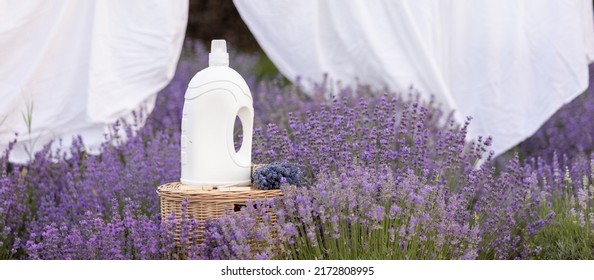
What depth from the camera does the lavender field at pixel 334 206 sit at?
2.17 meters

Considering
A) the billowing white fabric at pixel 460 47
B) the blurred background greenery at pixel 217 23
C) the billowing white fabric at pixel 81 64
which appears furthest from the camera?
the blurred background greenery at pixel 217 23

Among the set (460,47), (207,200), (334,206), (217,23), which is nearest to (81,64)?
(207,200)

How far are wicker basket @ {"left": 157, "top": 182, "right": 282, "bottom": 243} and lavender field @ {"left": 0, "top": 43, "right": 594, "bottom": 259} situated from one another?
0.03 metres

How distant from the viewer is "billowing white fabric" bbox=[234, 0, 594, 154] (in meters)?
3.59

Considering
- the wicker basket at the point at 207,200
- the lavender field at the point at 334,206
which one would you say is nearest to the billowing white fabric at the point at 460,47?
the lavender field at the point at 334,206

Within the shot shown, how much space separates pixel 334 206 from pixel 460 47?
1703 mm

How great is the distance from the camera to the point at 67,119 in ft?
11.5

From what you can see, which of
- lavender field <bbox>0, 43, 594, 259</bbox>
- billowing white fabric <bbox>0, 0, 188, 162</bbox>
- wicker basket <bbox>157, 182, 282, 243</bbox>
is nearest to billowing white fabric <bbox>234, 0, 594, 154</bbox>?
billowing white fabric <bbox>0, 0, 188, 162</bbox>

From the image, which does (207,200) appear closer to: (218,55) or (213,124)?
(213,124)

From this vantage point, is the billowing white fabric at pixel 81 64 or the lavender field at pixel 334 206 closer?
the lavender field at pixel 334 206

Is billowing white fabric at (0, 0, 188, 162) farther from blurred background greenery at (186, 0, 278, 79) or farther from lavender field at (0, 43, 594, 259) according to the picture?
blurred background greenery at (186, 0, 278, 79)

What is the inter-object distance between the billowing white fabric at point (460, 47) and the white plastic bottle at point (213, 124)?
1.25 metres

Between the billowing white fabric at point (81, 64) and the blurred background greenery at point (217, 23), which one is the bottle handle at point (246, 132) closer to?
the billowing white fabric at point (81, 64)

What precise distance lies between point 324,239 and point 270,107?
1474 millimetres
